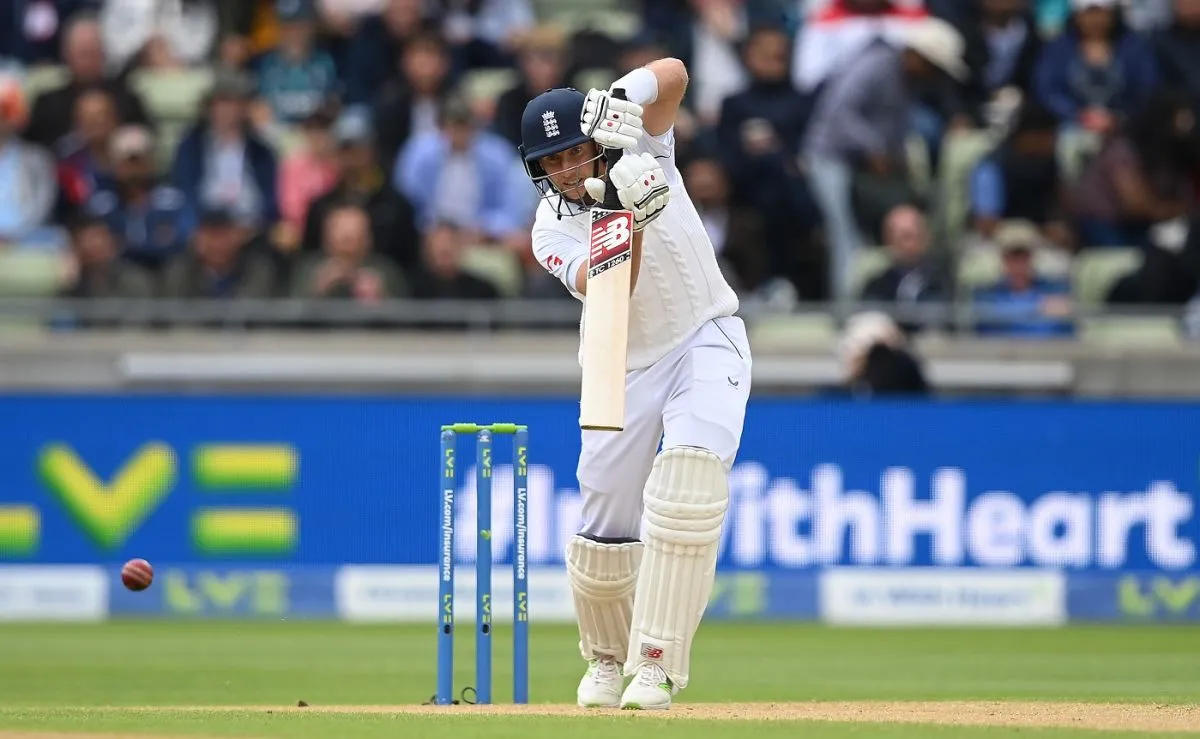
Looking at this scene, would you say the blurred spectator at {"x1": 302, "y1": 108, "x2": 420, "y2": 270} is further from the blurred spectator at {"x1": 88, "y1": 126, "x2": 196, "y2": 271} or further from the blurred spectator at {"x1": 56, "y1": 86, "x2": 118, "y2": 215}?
the blurred spectator at {"x1": 56, "y1": 86, "x2": 118, "y2": 215}

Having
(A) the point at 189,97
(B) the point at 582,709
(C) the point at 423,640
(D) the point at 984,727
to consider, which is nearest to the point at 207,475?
(C) the point at 423,640

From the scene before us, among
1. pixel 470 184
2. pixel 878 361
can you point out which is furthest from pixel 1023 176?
pixel 470 184

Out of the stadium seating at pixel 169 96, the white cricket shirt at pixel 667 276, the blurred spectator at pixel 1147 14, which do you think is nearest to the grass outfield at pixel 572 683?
the white cricket shirt at pixel 667 276

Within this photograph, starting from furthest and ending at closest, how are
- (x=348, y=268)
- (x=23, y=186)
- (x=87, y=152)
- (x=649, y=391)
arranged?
(x=87, y=152)
(x=23, y=186)
(x=348, y=268)
(x=649, y=391)

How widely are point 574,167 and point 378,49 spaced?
816 cm

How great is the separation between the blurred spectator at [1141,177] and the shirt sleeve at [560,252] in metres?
7.28

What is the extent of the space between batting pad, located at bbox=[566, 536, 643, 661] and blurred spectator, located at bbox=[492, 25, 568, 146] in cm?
700

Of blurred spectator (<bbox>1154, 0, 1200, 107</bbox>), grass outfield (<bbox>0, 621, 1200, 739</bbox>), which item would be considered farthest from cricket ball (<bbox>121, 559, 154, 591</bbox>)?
blurred spectator (<bbox>1154, 0, 1200, 107</bbox>)

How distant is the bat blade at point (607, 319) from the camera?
6484 millimetres

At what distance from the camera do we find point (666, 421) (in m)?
6.80

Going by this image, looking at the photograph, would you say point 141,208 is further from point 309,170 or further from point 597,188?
point 597,188

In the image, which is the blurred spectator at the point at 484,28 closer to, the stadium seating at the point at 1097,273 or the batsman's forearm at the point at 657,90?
the stadium seating at the point at 1097,273

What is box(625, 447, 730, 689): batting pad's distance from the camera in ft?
21.7

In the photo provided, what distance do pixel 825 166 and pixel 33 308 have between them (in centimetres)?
488
